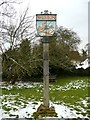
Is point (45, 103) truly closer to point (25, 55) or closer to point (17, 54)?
point (17, 54)

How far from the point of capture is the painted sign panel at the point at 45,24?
8.02 metres

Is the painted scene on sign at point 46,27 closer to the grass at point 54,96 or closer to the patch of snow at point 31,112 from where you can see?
the patch of snow at point 31,112

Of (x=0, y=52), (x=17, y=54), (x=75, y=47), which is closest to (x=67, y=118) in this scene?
(x=0, y=52)

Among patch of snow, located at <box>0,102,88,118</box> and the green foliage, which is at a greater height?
the green foliage

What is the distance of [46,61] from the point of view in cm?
823

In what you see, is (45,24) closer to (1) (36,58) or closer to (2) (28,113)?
(2) (28,113)

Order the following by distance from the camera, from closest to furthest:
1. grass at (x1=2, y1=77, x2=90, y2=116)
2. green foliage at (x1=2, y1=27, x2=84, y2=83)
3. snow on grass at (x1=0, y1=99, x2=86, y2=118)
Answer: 1. snow on grass at (x1=0, y1=99, x2=86, y2=118)
2. grass at (x1=2, y1=77, x2=90, y2=116)
3. green foliage at (x1=2, y1=27, x2=84, y2=83)

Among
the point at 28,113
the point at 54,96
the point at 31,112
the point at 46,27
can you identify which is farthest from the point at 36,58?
the point at 28,113

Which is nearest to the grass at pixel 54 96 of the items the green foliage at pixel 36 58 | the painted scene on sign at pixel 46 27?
the green foliage at pixel 36 58

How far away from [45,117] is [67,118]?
643mm

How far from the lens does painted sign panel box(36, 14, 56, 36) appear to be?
26.3 feet

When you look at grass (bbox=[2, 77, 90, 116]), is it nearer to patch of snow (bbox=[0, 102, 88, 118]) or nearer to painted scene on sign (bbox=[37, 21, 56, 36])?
patch of snow (bbox=[0, 102, 88, 118])

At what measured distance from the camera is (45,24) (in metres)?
8.02

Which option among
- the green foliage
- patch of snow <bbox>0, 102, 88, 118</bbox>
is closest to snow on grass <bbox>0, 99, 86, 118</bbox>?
patch of snow <bbox>0, 102, 88, 118</bbox>
